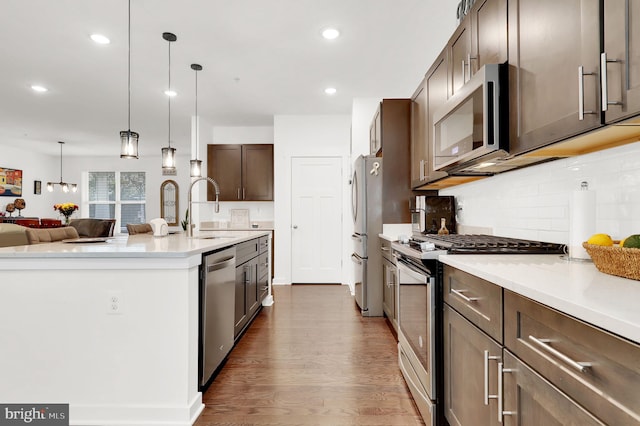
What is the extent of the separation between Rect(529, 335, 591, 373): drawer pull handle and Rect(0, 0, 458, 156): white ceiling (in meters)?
2.65

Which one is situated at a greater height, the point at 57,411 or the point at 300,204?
the point at 300,204

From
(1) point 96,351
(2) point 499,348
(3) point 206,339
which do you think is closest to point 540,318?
(2) point 499,348

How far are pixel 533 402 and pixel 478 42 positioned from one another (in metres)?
1.74

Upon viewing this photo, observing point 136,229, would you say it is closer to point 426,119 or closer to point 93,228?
point 93,228

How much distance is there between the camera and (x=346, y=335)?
3.01 meters

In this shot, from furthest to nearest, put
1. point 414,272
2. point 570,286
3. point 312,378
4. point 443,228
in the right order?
point 443,228 < point 312,378 < point 414,272 < point 570,286

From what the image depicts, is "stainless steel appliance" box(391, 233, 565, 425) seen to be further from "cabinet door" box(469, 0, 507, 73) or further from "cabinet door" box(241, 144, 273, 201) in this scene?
"cabinet door" box(241, 144, 273, 201)

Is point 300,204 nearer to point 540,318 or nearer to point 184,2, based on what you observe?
point 184,2

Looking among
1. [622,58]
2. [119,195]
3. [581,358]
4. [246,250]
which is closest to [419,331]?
[581,358]

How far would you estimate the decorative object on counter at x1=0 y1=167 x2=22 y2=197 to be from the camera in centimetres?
742

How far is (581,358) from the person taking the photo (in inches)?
28.6

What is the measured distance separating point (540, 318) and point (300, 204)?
4.69 metres

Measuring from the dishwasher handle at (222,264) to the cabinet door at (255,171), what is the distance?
10.7 feet

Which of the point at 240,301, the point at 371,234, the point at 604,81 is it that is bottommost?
the point at 240,301
